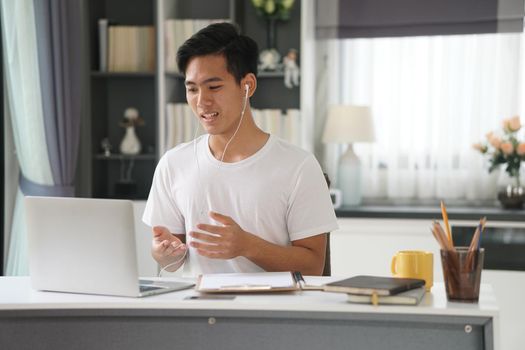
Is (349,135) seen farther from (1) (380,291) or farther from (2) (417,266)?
(1) (380,291)

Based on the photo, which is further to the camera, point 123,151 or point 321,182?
point 123,151

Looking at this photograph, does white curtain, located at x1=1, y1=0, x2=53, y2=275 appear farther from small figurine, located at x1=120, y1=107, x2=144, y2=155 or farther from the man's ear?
the man's ear

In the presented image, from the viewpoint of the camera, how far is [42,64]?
371 centimetres

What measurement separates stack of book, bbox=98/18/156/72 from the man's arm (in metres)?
2.22

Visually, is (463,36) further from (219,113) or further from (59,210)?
(59,210)

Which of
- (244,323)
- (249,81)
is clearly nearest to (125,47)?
(249,81)

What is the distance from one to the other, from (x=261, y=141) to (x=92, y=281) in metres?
0.73

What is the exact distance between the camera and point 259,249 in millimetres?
2094

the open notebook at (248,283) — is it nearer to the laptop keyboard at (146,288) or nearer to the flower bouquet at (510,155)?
the laptop keyboard at (146,288)

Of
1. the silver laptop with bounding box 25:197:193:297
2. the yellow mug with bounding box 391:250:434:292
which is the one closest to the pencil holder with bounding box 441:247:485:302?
the yellow mug with bounding box 391:250:434:292

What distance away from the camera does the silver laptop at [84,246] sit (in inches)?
69.8

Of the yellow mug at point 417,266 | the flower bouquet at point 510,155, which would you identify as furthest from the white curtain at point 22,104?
the yellow mug at point 417,266

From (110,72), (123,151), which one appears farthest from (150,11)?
(123,151)

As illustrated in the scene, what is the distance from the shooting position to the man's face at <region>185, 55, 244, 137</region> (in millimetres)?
2238
